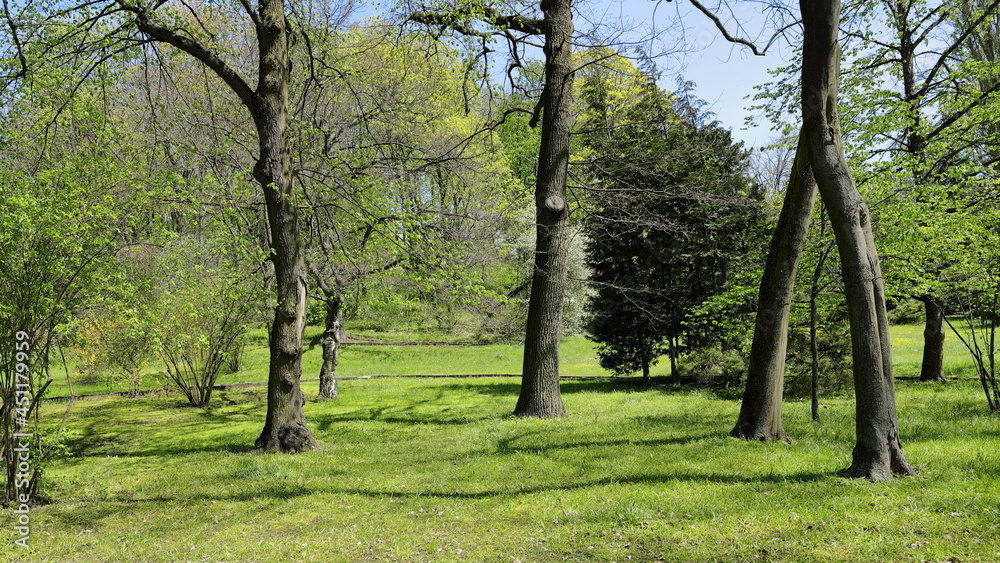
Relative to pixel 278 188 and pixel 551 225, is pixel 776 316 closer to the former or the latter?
pixel 551 225

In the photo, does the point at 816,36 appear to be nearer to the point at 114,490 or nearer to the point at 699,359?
the point at 114,490

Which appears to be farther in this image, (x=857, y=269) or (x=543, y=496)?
(x=543, y=496)

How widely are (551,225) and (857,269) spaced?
5.84 meters

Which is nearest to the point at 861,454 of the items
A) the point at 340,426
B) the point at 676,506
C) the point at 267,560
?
the point at 676,506

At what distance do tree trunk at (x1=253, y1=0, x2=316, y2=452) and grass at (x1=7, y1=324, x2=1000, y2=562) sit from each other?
598 millimetres

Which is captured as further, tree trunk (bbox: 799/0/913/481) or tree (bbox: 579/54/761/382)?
tree (bbox: 579/54/761/382)

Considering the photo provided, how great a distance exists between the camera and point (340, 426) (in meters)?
11.4

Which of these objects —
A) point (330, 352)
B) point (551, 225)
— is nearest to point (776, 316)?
point (551, 225)

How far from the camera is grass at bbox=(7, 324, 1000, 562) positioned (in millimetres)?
4219

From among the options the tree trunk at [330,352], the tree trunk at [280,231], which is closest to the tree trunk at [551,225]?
the tree trunk at [280,231]

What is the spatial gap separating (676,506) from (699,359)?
10.6m

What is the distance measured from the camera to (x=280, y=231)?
29.0 feet

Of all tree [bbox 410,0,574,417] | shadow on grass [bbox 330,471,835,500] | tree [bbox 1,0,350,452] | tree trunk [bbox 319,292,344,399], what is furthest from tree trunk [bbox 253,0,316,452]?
tree trunk [bbox 319,292,344,399]

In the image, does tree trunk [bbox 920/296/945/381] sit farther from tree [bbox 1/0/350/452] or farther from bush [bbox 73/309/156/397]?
bush [bbox 73/309/156/397]
